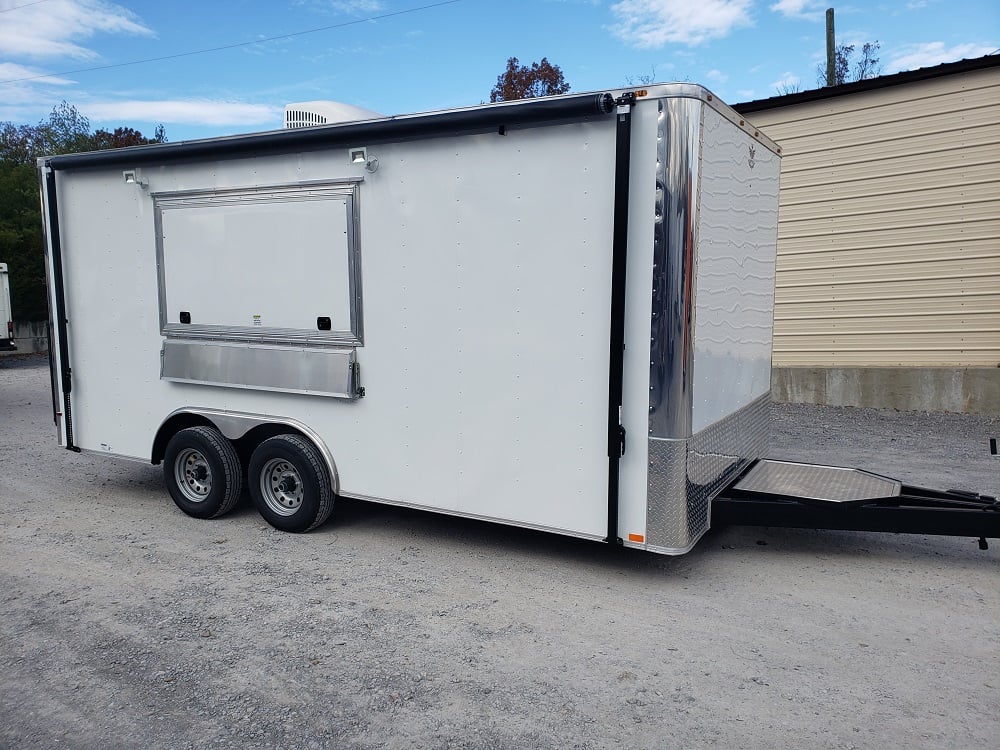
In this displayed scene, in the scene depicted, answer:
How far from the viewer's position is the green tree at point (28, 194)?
22016 mm

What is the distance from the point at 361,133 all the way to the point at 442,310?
1.24m

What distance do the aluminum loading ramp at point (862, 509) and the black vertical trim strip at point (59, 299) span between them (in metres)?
5.27

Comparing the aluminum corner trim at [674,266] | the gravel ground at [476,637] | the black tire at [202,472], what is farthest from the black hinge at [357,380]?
the aluminum corner trim at [674,266]

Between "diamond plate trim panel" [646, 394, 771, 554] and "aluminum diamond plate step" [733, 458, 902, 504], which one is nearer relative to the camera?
"diamond plate trim panel" [646, 394, 771, 554]

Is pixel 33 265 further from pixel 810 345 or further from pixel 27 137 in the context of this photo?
pixel 810 345

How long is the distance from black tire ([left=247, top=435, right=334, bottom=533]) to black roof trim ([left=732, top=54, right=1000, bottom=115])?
844 centimetres

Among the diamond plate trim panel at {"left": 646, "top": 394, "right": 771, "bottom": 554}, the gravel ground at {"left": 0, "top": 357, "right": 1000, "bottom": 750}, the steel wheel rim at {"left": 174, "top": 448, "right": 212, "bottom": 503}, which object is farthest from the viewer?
the steel wheel rim at {"left": 174, "top": 448, "right": 212, "bottom": 503}

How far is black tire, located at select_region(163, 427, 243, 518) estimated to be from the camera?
568cm

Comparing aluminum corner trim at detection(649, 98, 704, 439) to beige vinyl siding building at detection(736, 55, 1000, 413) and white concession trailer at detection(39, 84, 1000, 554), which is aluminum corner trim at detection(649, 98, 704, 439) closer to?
white concession trailer at detection(39, 84, 1000, 554)

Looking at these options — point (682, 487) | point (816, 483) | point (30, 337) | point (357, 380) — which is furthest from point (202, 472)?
point (30, 337)

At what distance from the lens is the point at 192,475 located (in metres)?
5.95

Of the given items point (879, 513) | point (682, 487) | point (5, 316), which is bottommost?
point (879, 513)

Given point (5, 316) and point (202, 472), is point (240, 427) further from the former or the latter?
point (5, 316)

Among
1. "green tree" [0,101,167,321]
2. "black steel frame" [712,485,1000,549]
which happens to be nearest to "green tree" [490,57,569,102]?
"green tree" [0,101,167,321]
